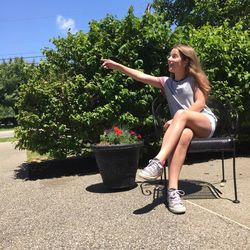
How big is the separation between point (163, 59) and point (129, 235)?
396cm

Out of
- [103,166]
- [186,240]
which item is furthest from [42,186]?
[186,240]

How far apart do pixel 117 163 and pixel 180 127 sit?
127 centimetres

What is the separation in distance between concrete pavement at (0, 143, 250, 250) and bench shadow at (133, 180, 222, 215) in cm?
3

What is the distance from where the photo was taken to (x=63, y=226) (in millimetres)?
3961

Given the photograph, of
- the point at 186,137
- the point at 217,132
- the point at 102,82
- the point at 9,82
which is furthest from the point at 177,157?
the point at 9,82

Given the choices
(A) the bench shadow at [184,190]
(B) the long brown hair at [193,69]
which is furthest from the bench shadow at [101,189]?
(B) the long brown hair at [193,69]

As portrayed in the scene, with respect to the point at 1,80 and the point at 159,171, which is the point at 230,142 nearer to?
the point at 159,171

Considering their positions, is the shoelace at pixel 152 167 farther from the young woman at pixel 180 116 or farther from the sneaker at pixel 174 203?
the sneaker at pixel 174 203

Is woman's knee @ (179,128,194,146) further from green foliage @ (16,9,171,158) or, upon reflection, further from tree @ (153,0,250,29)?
tree @ (153,0,250,29)

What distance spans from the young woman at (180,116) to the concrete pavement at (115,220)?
297 millimetres

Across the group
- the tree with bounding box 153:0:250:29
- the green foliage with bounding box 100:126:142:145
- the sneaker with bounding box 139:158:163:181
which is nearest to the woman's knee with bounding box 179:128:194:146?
the sneaker with bounding box 139:158:163:181

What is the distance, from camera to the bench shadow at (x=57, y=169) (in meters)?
6.85

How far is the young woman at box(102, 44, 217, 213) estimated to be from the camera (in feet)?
13.4

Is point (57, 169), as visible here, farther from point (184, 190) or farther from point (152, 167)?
point (152, 167)
